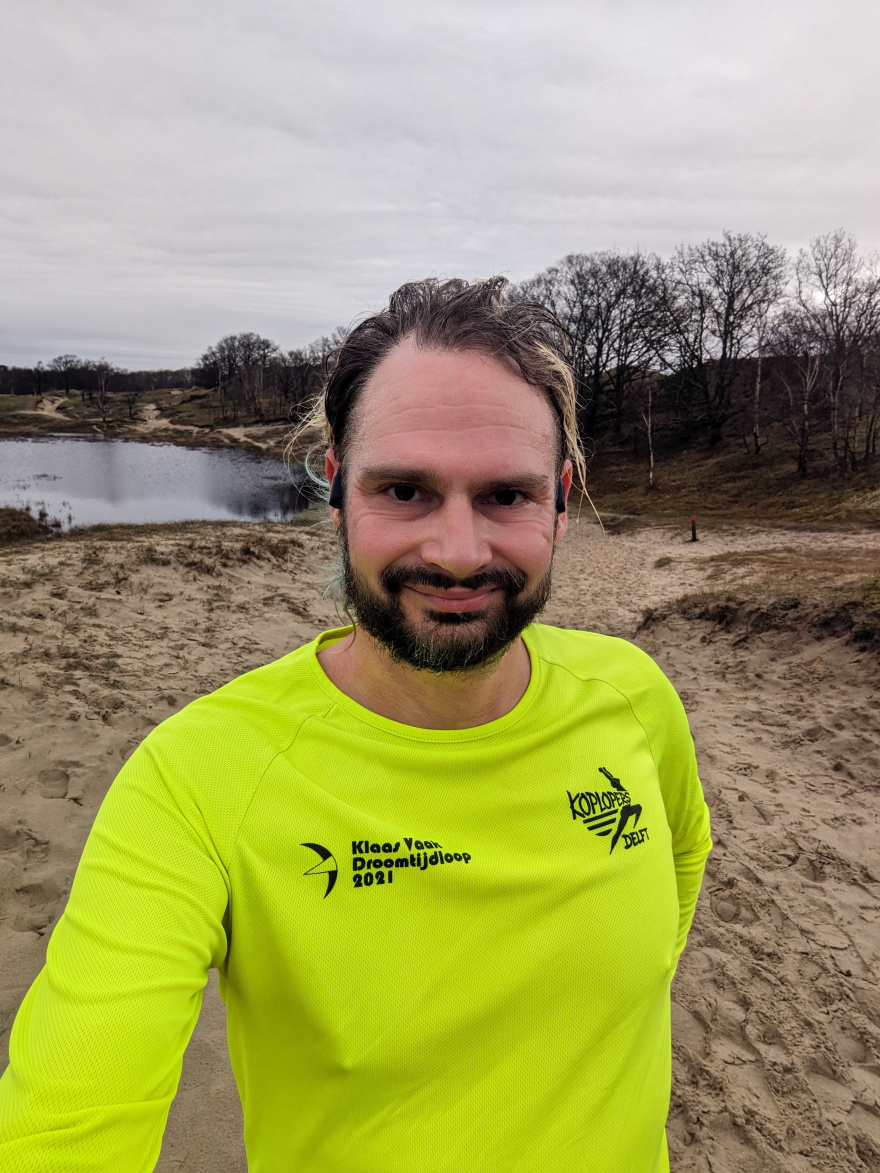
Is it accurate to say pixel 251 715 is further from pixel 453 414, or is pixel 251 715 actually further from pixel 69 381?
pixel 69 381

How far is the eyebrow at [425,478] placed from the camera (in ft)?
4.56

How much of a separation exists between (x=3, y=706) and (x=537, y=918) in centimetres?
615

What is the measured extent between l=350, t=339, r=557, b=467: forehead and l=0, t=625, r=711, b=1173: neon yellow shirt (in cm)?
62

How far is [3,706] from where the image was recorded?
18.5ft

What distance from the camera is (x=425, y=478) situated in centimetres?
139

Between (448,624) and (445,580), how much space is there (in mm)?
104

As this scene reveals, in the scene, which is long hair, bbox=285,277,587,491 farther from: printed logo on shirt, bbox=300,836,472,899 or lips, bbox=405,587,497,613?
printed logo on shirt, bbox=300,836,472,899

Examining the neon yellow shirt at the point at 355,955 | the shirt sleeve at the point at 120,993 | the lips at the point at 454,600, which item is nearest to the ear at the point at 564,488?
the lips at the point at 454,600

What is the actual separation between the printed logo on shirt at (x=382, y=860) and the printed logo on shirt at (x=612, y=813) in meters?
0.33

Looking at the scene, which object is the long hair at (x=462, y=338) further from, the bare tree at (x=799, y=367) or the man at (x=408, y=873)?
the bare tree at (x=799, y=367)

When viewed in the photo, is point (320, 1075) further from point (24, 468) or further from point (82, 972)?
point (24, 468)

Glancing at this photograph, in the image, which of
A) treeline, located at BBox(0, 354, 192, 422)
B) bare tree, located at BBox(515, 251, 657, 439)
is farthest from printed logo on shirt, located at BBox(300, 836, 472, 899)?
treeline, located at BBox(0, 354, 192, 422)

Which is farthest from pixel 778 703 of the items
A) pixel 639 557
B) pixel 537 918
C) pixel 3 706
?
pixel 639 557

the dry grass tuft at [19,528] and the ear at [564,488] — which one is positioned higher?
the ear at [564,488]
